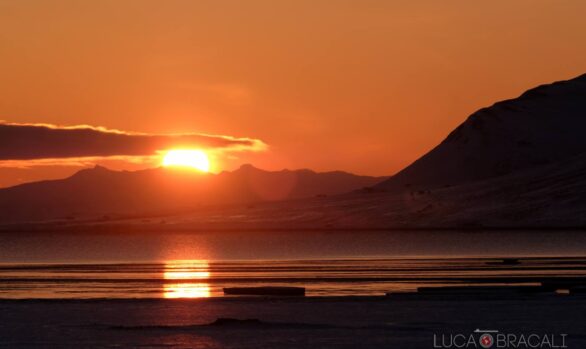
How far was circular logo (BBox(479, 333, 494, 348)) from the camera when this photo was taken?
43750 mm

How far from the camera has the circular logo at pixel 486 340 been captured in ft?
144

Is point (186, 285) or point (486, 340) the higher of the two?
point (186, 285)

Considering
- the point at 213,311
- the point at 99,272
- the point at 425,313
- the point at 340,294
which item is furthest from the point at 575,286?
the point at 99,272

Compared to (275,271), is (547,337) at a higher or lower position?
lower

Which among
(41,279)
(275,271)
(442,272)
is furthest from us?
(275,271)

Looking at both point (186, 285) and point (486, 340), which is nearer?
point (486, 340)

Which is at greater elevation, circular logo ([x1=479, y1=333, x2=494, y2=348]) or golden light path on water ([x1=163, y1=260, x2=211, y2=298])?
golden light path on water ([x1=163, y1=260, x2=211, y2=298])

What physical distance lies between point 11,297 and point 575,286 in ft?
109

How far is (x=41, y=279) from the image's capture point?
94062 millimetres

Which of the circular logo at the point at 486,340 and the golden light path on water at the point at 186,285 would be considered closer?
the circular logo at the point at 486,340

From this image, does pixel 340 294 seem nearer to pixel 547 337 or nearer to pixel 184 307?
pixel 184 307

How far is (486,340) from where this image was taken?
45.0 m

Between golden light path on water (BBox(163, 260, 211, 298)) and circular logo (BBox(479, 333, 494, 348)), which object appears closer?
circular logo (BBox(479, 333, 494, 348))

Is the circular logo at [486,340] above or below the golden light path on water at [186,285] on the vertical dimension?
below
